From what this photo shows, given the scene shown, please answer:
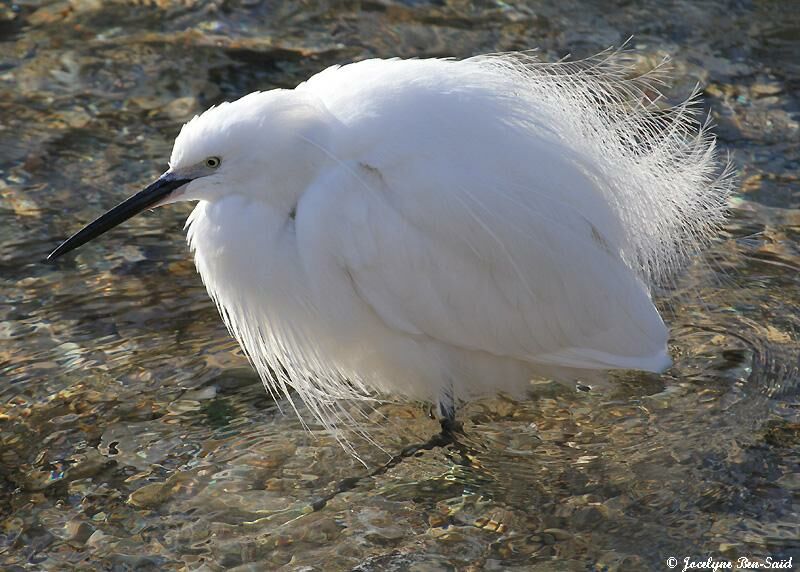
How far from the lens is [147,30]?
5.80 meters

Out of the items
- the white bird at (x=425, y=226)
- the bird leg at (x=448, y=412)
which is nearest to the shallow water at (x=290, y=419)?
the bird leg at (x=448, y=412)

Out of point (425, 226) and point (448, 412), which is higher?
point (425, 226)

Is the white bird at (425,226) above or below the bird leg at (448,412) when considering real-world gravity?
above

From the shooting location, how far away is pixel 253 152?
3133 mm

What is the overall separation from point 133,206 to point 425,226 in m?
0.86

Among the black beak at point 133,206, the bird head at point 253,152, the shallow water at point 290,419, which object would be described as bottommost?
the shallow water at point 290,419

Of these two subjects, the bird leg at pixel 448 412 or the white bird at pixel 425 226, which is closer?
the white bird at pixel 425 226

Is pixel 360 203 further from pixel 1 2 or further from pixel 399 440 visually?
pixel 1 2

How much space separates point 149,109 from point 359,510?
2724mm

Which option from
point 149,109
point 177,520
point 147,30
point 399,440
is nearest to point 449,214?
point 399,440

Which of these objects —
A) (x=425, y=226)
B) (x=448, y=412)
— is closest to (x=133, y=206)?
(x=425, y=226)

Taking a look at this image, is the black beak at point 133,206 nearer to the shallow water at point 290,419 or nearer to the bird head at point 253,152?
the bird head at point 253,152

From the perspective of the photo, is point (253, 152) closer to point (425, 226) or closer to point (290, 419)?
point (425, 226)

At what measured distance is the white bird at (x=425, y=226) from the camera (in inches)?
124
